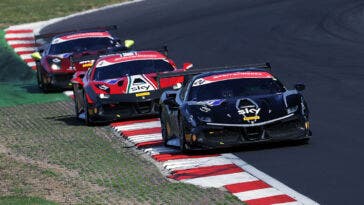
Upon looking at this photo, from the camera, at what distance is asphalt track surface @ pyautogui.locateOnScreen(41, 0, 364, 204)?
14298 mm

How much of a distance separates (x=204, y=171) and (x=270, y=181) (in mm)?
1382

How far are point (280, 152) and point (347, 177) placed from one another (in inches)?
96.9

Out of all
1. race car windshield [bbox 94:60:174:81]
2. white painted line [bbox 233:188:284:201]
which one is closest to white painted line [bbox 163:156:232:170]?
white painted line [bbox 233:188:284:201]

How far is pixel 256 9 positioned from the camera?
36.3 meters

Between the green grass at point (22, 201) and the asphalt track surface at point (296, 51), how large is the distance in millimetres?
2799

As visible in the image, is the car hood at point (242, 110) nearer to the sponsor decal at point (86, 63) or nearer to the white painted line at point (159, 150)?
the white painted line at point (159, 150)

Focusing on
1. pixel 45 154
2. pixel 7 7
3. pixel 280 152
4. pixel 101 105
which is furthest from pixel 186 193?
pixel 7 7

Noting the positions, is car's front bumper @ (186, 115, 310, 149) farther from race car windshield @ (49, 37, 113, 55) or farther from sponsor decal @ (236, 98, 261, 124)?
race car windshield @ (49, 37, 113, 55)

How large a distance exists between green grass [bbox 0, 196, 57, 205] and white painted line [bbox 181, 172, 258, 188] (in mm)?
2137

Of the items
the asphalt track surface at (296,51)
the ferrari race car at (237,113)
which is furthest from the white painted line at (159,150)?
the asphalt track surface at (296,51)

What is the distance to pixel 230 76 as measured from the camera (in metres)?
17.3

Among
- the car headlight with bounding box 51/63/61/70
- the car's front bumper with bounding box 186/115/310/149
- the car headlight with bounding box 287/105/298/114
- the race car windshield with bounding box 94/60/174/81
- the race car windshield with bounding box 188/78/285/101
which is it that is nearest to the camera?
the car's front bumper with bounding box 186/115/310/149

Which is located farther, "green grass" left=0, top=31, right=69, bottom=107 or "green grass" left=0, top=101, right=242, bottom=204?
"green grass" left=0, top=31, right=69, bottom=107

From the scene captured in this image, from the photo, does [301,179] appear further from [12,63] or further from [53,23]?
[53,23]
